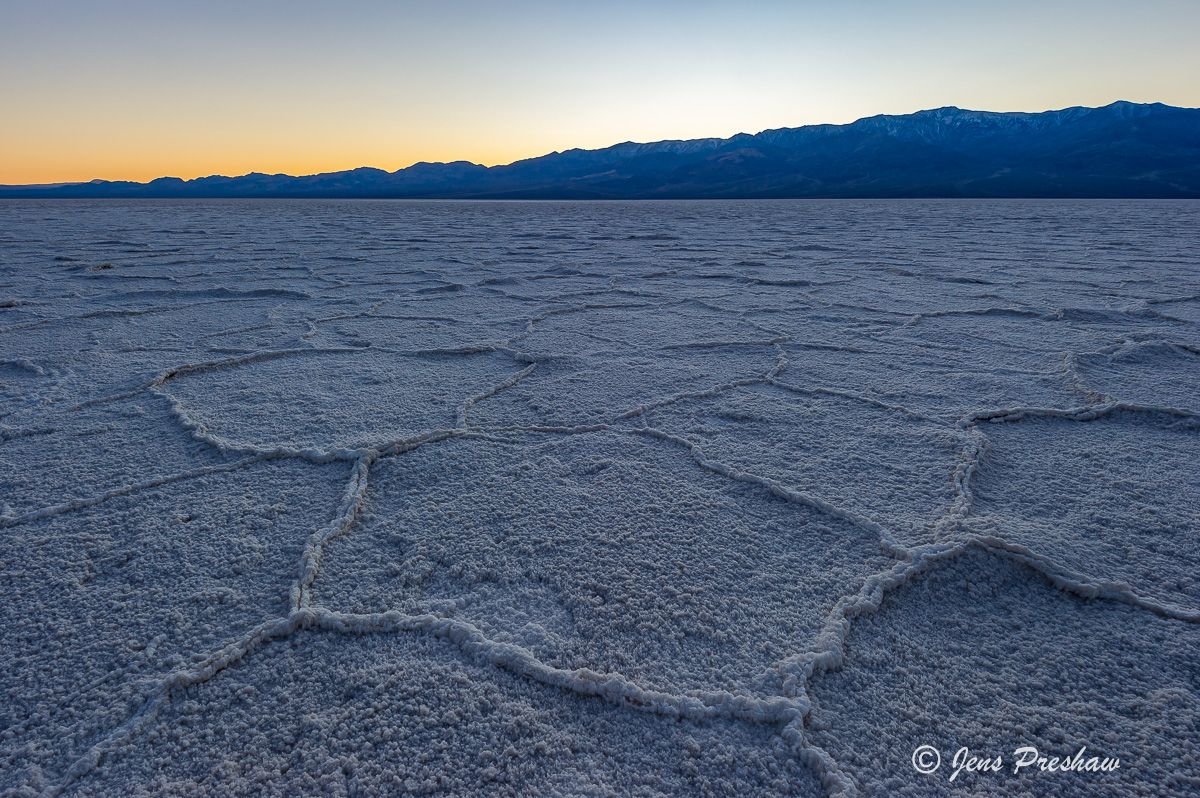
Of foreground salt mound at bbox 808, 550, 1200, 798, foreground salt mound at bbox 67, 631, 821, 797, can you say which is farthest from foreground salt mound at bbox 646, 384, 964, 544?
foreground salt mound at bbox 67, 631, 821, 797

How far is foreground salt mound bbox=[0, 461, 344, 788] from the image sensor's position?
65 cm

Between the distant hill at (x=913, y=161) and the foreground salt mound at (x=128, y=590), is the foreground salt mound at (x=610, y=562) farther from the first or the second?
the distant hill at (x=913, y=161)

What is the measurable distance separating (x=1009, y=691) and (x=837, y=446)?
0.64 m

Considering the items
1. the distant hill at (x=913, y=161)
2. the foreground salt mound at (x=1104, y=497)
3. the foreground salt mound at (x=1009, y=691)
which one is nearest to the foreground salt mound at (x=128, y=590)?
the foreground salt mound at (x=1009, y=691)

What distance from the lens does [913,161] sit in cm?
6694

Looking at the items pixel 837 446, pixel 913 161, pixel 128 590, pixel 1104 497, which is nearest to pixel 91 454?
pixel 128 590

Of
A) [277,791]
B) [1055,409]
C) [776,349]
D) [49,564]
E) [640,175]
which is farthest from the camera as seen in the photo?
[640,175]

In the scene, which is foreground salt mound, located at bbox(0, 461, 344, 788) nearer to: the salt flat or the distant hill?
the salt flat

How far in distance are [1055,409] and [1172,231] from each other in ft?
24.1

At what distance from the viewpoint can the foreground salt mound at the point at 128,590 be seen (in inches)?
25.8

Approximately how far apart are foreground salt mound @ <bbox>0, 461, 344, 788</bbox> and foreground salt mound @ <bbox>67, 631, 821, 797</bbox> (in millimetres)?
74

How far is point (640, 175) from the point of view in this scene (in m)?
79.4

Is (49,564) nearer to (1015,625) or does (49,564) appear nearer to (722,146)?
(1015,625)

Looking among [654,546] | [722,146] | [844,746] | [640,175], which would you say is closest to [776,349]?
[654,546]
